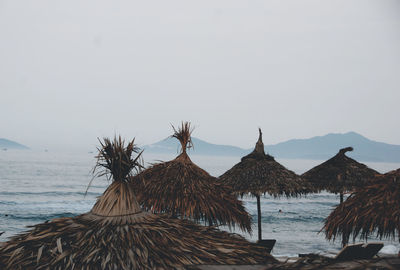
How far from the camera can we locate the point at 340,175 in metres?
11.4

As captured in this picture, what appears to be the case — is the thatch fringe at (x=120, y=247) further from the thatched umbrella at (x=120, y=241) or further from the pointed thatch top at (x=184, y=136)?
the pointed thatch top at (x=184, y=136)

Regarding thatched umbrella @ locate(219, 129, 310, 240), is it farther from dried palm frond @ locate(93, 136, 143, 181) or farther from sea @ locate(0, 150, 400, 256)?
dried palm frond @ locate(93, 136, 143, 181)

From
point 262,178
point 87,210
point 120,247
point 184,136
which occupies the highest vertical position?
point 184,136

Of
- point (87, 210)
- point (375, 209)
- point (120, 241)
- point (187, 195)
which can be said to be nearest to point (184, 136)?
point (187, 195)

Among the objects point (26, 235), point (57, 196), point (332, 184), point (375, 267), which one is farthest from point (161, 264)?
point (57, 196)

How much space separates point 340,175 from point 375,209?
6189 millimetres

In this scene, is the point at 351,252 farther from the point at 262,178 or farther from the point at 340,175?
the point at 340,175

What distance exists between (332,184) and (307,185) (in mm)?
1081

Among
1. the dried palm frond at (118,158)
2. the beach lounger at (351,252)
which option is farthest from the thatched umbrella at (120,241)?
the beach lounger at (351,252)

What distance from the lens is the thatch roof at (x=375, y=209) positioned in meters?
5.31

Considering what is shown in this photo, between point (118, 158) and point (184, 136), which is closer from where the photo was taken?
point (118, 158)

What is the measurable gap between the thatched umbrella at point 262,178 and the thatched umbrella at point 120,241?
Result: 6.67 meters

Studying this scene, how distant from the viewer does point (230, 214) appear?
254 inches

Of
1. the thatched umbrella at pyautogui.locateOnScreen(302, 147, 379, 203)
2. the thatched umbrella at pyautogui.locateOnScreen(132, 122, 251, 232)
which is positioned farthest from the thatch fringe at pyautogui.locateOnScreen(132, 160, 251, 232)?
the thatched umbrella at pyautogui.locateOnScreen(302, 147, 379, 203)
